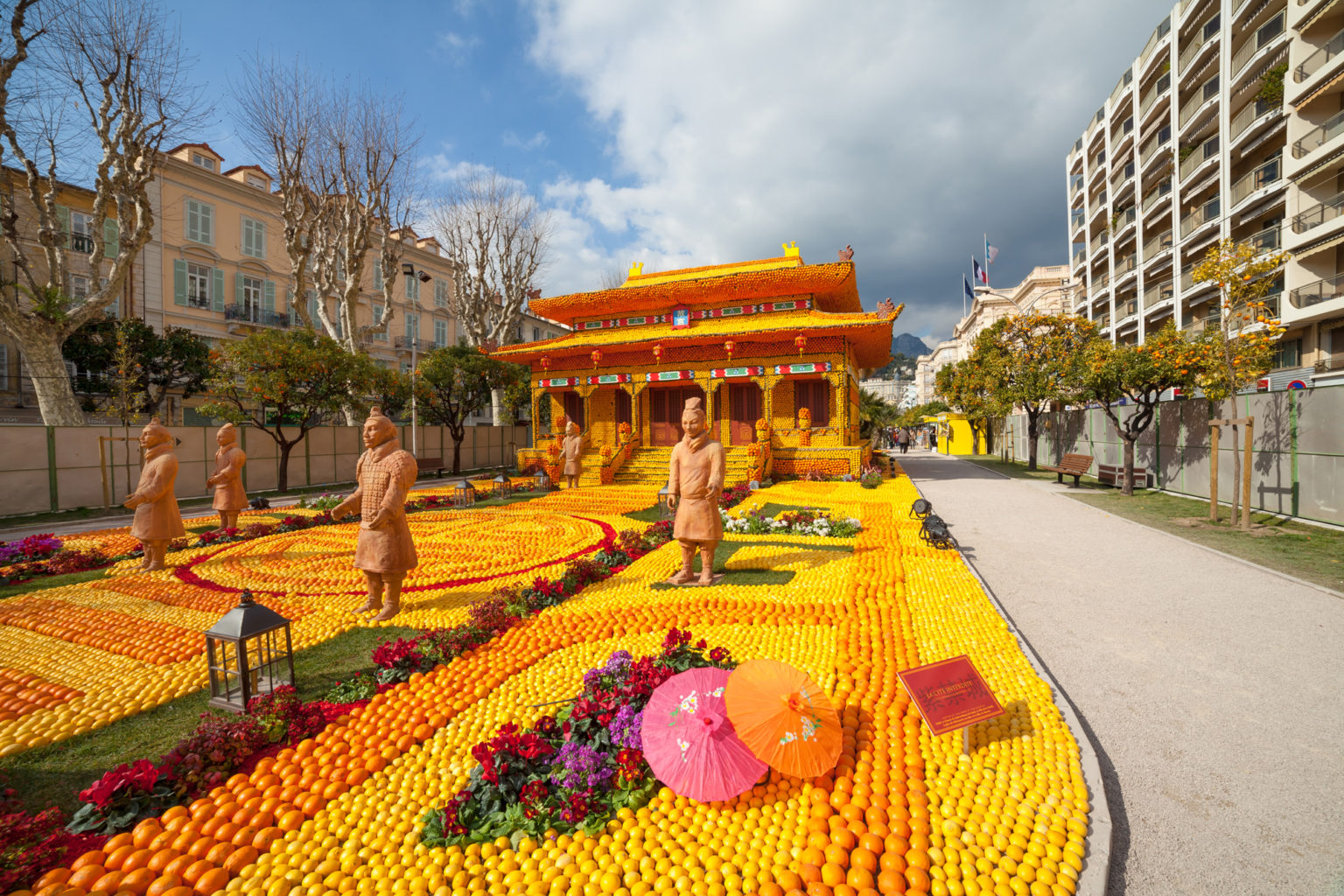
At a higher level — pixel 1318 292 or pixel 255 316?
pixel 255 316

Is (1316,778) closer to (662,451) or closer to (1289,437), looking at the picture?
(1289,437)

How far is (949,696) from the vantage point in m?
3.33

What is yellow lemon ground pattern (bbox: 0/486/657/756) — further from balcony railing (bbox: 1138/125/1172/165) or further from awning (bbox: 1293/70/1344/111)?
balcony railing (bbox: 1138/125/1172/165)

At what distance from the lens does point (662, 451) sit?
20.2 m

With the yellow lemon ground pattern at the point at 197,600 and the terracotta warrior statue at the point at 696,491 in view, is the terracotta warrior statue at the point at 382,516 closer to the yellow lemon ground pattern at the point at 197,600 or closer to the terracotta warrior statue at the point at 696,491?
the yellow lemon ground pattern at the point at 197,600

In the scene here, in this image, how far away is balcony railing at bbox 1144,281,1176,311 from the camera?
30897 mm

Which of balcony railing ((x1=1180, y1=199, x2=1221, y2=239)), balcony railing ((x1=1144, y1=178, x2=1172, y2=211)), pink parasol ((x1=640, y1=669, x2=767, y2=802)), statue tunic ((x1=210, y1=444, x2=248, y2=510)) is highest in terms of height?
balcony railing ((x1=1144, y1=178, x2=1172, y2=211))

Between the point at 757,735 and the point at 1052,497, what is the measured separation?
16019 millimetres

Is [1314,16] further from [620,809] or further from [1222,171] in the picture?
[620,809]

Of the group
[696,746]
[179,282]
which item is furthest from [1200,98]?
[179,282]

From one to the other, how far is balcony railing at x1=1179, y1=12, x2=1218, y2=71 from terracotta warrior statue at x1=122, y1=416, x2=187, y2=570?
44.5 m

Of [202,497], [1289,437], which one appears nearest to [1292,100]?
[1289,437]

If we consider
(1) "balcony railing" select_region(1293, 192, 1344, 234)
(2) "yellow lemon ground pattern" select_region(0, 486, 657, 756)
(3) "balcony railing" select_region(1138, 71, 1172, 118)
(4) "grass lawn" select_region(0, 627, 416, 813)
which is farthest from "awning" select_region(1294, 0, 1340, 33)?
(4) "grass lawn" select_region(0, 627, 416, 813)

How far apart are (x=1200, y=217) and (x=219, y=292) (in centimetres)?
5135
